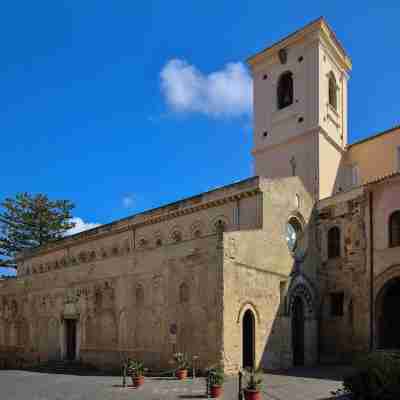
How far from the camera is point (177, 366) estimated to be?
61.7ft

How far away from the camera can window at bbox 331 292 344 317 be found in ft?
74.9

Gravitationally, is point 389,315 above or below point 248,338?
above

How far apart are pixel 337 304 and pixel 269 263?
500 cm

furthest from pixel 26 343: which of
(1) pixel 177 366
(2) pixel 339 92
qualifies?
(2) pixel 339 92

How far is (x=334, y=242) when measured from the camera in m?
23.5

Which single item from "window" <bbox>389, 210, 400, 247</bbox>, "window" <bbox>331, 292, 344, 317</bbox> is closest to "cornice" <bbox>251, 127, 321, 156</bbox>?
"window" <bbox>389, 210, 400, 247</bbox>

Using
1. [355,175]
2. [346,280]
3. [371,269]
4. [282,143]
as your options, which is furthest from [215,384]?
[355,175]

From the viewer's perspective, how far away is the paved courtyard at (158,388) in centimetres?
1441

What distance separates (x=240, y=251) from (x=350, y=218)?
6.81m

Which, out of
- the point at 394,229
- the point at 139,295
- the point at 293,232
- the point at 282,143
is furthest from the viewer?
the point at 282,143

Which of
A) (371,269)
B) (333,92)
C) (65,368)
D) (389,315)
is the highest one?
(333,92)

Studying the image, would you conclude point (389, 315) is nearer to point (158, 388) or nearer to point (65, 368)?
point (158, 388)

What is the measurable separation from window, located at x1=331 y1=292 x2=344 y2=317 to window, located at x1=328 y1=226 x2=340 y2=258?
1912 millimetres

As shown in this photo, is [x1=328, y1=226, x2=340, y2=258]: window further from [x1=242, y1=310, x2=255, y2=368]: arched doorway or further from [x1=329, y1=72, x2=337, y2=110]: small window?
[x1=329, y1=72, x2=337, y2=110]: small window
